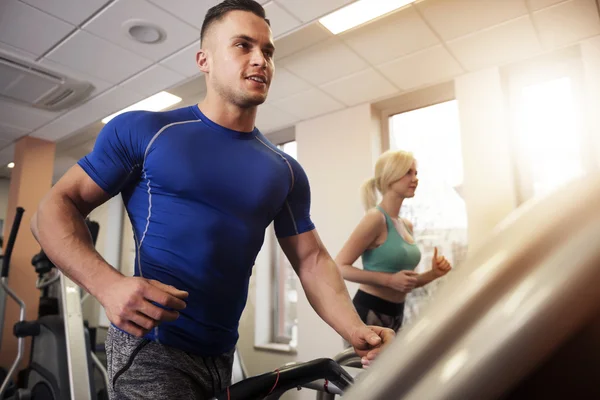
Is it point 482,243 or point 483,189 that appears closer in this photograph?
point 482,243

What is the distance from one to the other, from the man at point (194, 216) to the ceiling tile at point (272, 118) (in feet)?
9.83

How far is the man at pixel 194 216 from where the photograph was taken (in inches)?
34.1

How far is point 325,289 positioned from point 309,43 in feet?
7.79

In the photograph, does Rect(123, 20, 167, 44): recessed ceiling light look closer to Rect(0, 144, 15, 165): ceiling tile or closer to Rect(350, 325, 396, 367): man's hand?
Rect(350, 325, 396, 367): man's hand

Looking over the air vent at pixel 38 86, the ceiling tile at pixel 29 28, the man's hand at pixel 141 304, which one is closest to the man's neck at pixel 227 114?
the man's hand at pixel 141 304

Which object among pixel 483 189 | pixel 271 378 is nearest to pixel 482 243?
pixel 271 378

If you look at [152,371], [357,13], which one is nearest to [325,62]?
[357,13]

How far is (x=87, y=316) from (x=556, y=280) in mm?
7622

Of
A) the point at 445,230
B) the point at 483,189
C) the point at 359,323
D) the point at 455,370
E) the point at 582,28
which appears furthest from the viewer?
the point at 445,230

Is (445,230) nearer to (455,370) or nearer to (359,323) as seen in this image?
(359,323)

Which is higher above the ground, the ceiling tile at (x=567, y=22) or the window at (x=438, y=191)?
the ceiling tile at (x=567, y=22)

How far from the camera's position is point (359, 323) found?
40.9 inches

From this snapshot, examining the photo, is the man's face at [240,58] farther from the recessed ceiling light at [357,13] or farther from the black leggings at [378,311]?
the recessed ceiling light at [357,13]

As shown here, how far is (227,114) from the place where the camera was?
112cm
